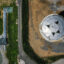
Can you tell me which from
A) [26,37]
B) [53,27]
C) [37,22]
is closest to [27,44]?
[26,37]

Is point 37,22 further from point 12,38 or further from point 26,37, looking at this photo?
point 12,38

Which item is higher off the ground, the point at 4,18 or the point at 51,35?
the point at 4,18

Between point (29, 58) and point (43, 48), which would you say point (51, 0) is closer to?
point (43, 48)

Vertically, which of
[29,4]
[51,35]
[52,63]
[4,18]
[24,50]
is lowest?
[52,63]

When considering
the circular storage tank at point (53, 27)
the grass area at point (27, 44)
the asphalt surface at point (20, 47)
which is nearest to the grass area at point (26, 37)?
the grass area at point (27, 44)

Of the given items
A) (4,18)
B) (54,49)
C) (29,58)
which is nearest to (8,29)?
(4,18)
